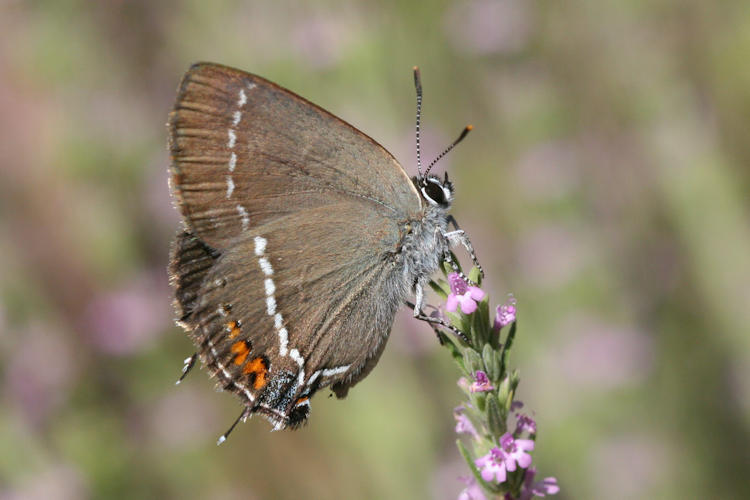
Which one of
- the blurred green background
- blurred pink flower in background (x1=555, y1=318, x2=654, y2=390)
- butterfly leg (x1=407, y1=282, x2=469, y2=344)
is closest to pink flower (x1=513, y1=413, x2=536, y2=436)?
butterfly leg (x1=407, y1=282, x2=469, y2=344)

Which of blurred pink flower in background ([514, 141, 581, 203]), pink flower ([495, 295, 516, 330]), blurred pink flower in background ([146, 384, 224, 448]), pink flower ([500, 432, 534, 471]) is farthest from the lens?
blurred pink flower in background ([146, 384, 224, 448])

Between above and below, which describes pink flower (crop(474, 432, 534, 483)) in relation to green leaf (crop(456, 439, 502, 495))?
above

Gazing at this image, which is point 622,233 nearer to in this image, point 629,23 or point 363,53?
point 629,23

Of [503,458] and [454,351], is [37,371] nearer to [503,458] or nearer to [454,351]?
[454,351]

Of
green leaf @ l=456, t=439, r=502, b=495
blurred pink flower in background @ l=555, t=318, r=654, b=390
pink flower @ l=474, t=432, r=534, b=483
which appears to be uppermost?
pink flower @ l=474, t=432, r=534, b=483

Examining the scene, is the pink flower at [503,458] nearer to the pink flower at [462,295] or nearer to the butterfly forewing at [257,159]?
the pink flower at [462,295]

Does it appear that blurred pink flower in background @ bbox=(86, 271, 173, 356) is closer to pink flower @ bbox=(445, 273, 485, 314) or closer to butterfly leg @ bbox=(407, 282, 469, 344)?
butterfly leg @ bbox=(407, 282, 469, 344)

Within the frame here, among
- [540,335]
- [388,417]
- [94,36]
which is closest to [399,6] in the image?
[94,36]
